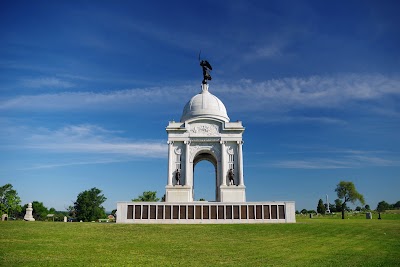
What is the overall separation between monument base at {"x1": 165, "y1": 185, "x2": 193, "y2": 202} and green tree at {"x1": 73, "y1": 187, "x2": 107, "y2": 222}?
65792 mm

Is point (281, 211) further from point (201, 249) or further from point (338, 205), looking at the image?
point (338, 205)

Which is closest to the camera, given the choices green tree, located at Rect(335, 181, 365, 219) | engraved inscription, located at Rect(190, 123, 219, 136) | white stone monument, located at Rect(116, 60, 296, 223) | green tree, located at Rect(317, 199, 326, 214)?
white stone monument, located at Rect(116, 60, 296, 223)

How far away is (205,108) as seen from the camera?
192 ft

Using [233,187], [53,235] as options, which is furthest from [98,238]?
[233,187]

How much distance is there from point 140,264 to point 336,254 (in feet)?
42.0

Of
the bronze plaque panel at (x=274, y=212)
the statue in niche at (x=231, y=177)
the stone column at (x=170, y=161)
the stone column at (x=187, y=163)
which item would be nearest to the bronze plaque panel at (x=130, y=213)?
the stone column at (x=170, y=161)

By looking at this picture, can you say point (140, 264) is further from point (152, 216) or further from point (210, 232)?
point (152, 216)

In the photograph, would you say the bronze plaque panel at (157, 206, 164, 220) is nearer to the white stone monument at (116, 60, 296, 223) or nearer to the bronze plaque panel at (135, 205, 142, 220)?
the white stone monument at (116, 60, 296, 223)

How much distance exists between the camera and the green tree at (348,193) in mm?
79688

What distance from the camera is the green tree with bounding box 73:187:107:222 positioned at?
357ft

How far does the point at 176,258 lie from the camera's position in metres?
18.9

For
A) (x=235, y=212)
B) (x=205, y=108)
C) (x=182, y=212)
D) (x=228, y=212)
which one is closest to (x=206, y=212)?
(x=228, y=212)

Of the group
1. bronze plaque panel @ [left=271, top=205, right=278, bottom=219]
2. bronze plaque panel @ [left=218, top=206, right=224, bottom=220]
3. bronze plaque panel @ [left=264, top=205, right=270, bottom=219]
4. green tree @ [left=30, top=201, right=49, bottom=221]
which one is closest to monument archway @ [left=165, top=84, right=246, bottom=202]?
bronze plaque panel @ [left=218, top=206, right=224, bottom=220]

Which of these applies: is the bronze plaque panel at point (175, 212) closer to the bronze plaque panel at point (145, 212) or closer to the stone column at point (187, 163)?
the bronze plaque panel at point (145, 212)
